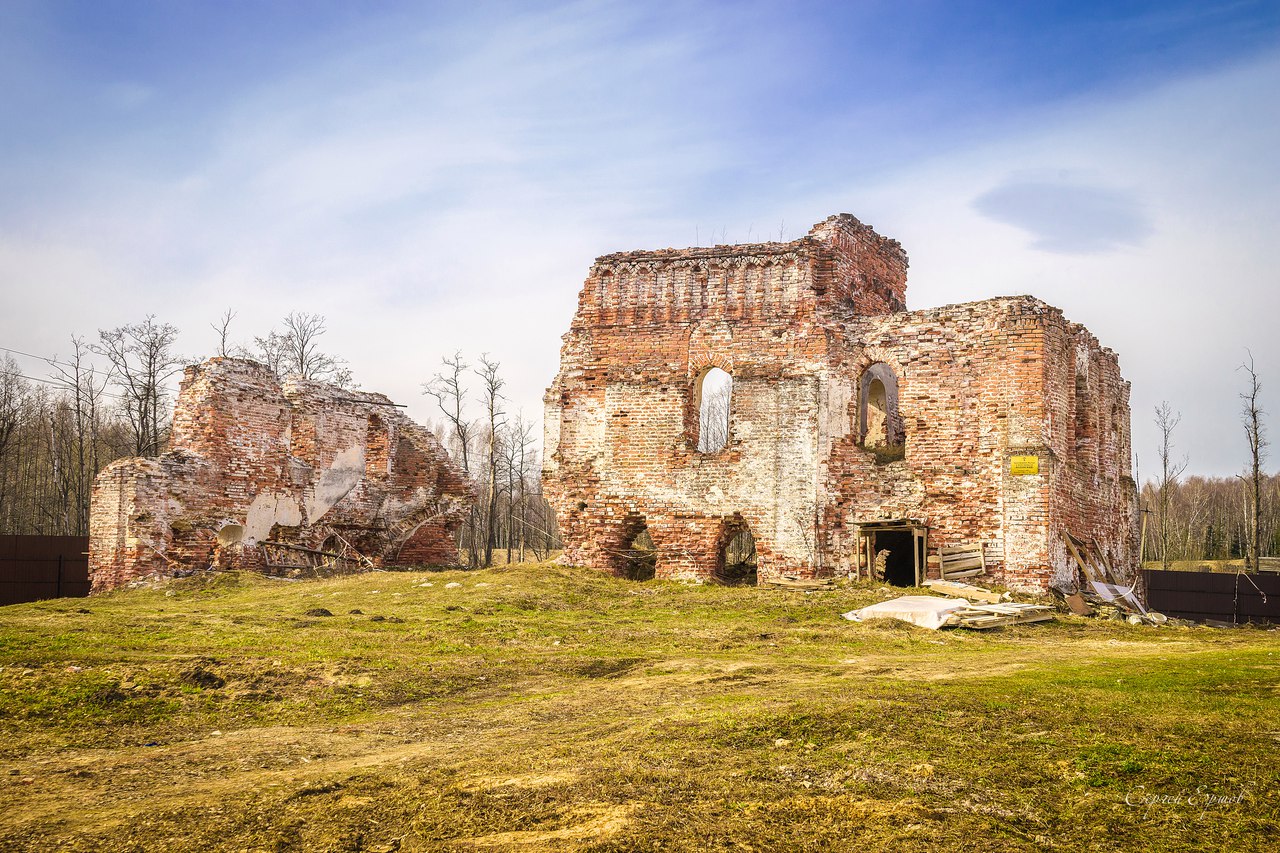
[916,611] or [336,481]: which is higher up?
[336,481]

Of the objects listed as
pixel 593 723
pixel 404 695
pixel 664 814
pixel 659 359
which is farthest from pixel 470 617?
pixel 664 814

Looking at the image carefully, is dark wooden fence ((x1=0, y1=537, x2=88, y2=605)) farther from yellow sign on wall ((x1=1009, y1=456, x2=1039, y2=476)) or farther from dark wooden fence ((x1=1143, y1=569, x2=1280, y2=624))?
dark wooden fence ((x1=1143, y1=569, x2=1280, y2=624))

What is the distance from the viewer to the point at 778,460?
17.5 m

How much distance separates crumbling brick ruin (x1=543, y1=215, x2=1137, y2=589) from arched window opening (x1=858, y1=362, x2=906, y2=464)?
169 millimetres

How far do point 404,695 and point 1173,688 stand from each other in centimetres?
599

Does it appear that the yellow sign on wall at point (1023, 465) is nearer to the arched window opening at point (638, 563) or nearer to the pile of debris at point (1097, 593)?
the pile of debris at point (1097, 593)

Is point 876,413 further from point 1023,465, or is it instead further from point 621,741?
point 621,741

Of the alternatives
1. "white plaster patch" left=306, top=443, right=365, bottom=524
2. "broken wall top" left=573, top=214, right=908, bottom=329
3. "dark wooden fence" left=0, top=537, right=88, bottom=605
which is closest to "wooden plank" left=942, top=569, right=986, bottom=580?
"broken wall top" left=573, top=214, right=908, bottom=329

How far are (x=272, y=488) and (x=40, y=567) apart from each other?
6.14 meters

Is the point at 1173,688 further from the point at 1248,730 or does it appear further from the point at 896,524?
the point at 896,524

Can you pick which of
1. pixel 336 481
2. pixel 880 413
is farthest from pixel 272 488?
pixel 880 413

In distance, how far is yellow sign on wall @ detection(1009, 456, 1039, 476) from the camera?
15320mm

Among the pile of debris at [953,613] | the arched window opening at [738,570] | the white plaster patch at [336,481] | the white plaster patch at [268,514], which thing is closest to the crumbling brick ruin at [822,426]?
the arched window opening at [738,570]

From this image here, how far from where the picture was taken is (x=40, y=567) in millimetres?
20828
